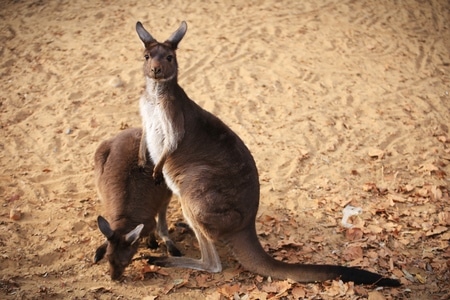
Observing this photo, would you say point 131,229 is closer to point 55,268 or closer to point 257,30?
point 55,268

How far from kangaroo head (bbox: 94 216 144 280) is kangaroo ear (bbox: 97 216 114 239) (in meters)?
0.02

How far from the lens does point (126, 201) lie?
4547 mm

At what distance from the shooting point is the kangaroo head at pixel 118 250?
4215mm

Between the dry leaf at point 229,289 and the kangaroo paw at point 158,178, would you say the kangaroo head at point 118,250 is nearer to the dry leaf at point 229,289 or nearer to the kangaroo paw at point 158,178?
the kangaroo paw at point 158,178

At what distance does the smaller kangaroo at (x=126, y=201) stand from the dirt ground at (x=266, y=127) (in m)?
0.36

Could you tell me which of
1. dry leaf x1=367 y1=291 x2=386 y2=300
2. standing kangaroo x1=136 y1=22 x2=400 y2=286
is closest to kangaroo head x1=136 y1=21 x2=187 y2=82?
standing kangaroo x1=136 y1=22 x2=400 y2=286

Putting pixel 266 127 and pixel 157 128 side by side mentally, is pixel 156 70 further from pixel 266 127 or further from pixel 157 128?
pixel 266 127

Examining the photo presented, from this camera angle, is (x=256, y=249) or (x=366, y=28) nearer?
(x=256, y=249)

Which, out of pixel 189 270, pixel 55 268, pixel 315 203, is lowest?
pixel 315 203

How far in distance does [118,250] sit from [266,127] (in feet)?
11.7

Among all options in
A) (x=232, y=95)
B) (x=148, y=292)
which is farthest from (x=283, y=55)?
(x=148, y=292)

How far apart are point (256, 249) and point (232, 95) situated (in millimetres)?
3905

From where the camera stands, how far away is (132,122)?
700 cm

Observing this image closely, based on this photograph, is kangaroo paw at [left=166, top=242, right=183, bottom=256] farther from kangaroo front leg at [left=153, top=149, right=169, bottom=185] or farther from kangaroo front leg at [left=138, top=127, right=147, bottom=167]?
kangaroo front leg at [left=138, top=127, right=147, bottom=167]
